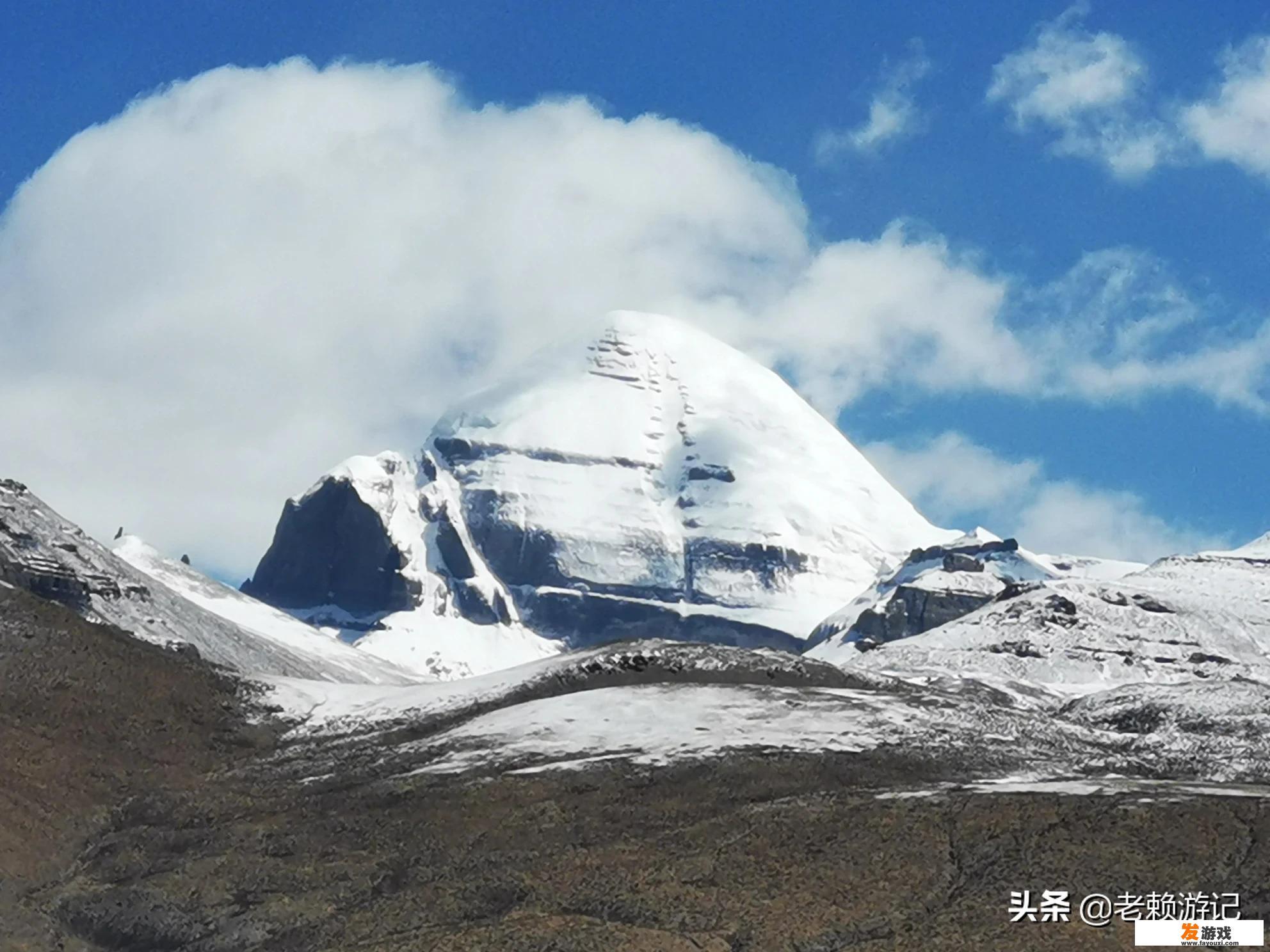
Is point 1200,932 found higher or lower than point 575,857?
lower

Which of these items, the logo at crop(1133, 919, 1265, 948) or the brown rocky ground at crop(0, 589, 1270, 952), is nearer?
the logo at crop(1133, 919, 1265, 948)

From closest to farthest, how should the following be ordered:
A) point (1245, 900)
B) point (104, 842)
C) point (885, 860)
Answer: point (1245, 900) → point (885, 860) → point (104, 842)

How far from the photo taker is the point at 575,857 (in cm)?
7600

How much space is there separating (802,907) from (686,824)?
1351 cm

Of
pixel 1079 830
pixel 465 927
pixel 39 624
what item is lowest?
pixel 465 927

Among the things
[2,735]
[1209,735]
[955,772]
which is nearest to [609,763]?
[955,772]

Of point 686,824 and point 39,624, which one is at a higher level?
point 39,624

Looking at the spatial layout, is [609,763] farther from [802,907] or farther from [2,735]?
[2,735]

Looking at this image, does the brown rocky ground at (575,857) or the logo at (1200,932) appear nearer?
the logo at (1200,932)

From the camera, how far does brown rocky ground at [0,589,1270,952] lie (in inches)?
2657

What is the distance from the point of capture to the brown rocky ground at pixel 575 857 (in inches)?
2657

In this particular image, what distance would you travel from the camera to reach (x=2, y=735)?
97.3m

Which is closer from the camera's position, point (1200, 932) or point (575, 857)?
point (1200, 932)

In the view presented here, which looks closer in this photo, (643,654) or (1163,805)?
(1163,805)
